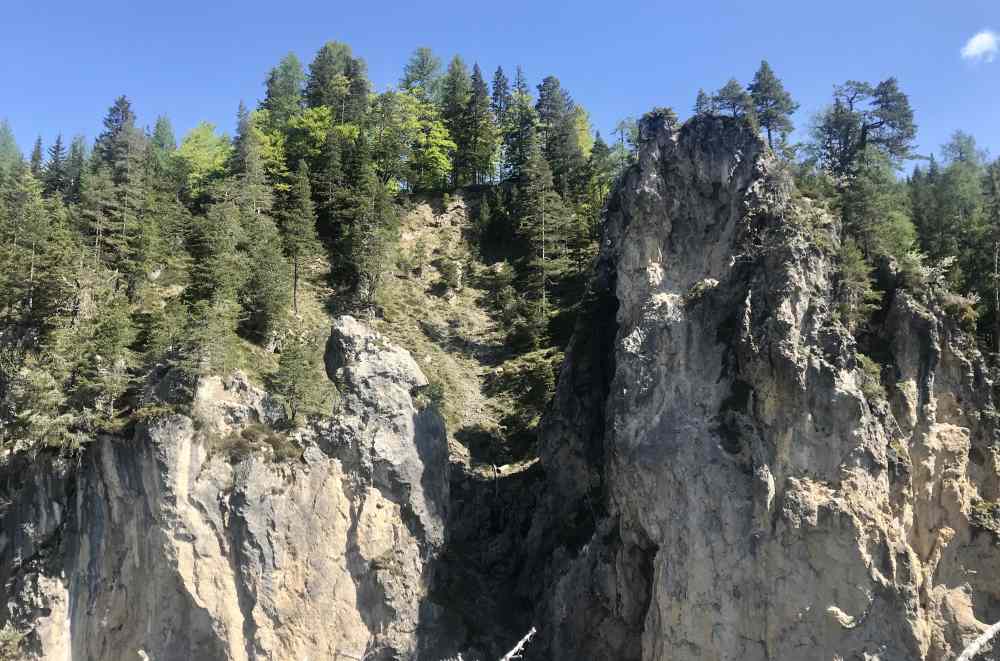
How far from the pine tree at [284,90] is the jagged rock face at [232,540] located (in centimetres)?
3193

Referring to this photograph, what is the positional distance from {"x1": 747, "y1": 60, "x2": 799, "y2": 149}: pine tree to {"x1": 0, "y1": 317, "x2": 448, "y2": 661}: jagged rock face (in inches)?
999

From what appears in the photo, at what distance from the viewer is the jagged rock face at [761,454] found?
854 inches

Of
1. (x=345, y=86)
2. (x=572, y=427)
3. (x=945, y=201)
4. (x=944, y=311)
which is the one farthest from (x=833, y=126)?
(x=345, y=86)

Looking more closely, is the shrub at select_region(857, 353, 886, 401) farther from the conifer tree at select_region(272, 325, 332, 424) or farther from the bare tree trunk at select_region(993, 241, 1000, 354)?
the conifer tree at select_region(272, 325, 332, 424)

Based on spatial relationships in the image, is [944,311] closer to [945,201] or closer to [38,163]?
[945,201]

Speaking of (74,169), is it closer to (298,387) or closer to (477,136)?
(477,136)

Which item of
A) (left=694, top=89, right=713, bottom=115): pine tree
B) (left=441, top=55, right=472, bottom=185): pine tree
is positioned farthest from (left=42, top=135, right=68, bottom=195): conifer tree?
(left=694, top=89, right=713, bottom=115): pine tree

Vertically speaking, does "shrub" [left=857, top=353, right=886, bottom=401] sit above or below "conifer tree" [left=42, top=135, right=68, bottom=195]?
below

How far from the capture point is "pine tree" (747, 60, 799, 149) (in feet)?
126

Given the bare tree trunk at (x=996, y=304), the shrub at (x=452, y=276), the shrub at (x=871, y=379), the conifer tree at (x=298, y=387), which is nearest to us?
the shrub at (x=871, y=379)

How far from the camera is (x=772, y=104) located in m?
38.5

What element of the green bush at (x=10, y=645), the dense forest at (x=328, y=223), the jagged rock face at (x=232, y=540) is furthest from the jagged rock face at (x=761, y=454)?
the green bush at (x=10, y=645)

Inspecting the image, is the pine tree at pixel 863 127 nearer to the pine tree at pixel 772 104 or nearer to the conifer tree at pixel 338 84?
the pine tree at pixel 772 104

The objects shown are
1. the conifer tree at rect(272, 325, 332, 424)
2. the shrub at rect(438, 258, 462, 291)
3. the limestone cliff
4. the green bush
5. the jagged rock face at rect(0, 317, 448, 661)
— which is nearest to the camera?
the limestone cliff
